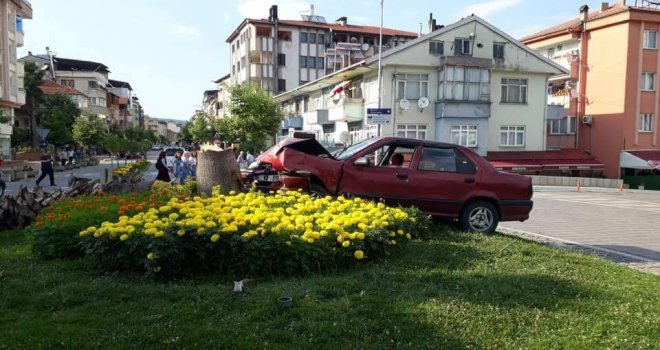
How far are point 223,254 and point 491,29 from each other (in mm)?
34033

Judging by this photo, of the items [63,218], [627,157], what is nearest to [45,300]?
[63,218]

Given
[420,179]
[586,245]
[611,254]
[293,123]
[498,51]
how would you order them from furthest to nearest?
1. [293,123]
2. [498,51]
3. [586,245]
4. [611,254]
5. [420,179]

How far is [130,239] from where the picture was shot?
5461mm

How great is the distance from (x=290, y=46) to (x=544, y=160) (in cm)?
3411

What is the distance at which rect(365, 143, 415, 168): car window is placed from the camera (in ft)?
31.2

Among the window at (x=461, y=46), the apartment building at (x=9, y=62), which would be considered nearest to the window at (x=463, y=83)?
the window at (x=461, y=46)

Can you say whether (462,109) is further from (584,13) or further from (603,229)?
(603,229)

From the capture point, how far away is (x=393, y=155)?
1004cm

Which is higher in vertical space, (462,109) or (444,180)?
(462,109)

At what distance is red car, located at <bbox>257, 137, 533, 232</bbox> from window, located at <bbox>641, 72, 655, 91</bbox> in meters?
35.1

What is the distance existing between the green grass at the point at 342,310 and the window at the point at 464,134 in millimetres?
29108

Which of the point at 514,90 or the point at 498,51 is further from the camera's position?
the point at 514,90

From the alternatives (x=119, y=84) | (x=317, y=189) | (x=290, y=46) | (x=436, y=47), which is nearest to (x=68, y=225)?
(x=317, y=189)

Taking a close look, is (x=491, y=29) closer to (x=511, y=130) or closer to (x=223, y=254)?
(x=511, y=130)
